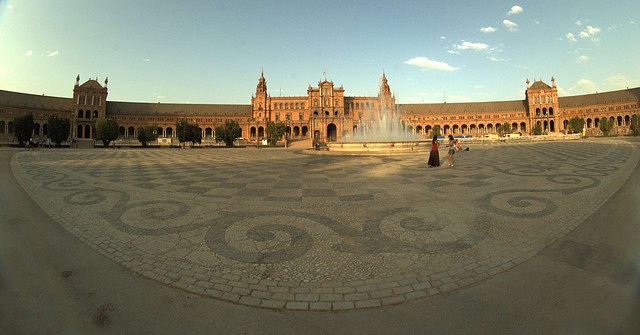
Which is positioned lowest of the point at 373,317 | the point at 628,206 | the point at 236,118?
the point at 373,317

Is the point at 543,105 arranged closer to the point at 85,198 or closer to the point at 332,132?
the point at 332,132

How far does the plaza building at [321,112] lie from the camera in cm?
7812

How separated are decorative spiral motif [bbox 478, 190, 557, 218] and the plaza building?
68.9 m

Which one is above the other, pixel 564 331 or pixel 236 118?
pixel 236 118

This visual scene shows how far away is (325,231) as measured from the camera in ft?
14.8

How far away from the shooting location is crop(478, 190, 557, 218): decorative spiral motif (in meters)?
5.23

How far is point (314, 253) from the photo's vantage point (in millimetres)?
3703

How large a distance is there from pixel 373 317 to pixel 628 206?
21.3 ft

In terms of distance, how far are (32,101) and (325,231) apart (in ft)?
376

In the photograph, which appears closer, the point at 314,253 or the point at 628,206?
the point at 314,253

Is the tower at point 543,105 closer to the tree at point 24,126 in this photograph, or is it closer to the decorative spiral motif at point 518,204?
the decorative spiral motif at point 518,204

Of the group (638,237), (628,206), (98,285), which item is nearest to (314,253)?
(98,285)

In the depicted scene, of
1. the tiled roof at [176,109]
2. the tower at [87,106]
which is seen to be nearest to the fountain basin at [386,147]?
the tiled roof at [176,109]

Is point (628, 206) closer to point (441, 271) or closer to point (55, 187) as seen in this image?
point (441, 271)
